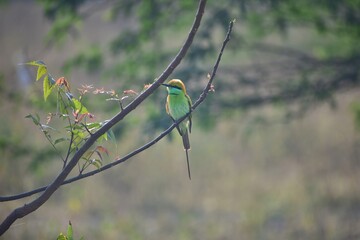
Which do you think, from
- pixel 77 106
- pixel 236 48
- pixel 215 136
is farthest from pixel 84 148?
pixel 215 136

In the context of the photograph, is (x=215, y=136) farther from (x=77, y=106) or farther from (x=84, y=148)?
(x=84, y=148)

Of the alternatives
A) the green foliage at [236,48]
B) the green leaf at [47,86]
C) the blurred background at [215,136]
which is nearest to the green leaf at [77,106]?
the green leaf at [47,86]

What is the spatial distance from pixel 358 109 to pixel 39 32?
37.3ft

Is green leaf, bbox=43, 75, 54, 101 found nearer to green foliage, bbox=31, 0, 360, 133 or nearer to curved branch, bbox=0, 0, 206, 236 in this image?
curved branch, bbox=0, 0, 206, 236

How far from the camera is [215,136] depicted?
471 inches

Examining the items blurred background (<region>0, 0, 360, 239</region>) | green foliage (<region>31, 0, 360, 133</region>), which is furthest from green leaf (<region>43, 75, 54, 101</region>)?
green foliage (<region>31, 0, 360, 133</region>)

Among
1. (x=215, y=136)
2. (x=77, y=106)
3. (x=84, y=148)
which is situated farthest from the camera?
(x=215, y=136)

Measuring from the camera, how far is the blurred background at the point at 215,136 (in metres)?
7.37

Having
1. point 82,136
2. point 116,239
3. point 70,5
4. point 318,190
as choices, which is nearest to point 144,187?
point 116,239

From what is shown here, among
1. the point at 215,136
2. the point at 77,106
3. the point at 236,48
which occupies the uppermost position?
the point at 236,48

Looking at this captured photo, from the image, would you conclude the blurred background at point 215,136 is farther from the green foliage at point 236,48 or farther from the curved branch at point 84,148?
the curved branch at point 84,148

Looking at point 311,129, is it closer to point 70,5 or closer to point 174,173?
point 174,173

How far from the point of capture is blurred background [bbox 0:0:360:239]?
7.37 meters

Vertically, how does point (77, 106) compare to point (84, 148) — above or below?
above
